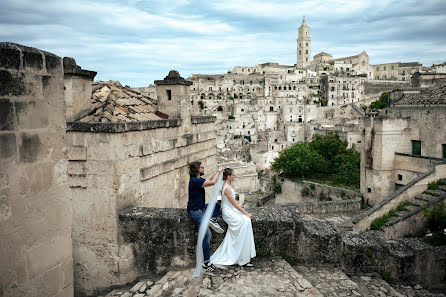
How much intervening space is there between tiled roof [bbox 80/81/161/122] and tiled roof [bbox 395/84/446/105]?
51.8ft

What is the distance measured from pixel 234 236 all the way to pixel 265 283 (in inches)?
33.6

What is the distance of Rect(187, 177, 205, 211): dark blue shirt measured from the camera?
210 inches

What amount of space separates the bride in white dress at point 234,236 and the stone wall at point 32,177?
2.44 m

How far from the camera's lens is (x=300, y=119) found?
75.8 metres

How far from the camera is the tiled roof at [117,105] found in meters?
6.50

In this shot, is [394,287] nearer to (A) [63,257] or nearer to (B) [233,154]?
(A) [63,257]

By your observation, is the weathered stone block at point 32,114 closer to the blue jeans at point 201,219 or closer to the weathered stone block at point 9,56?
the weathered stone block at point 9,56

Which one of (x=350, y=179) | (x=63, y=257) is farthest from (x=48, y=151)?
(x=350, y=179)

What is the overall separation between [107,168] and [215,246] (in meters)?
2.18

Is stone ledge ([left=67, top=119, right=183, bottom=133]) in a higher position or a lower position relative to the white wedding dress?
higher

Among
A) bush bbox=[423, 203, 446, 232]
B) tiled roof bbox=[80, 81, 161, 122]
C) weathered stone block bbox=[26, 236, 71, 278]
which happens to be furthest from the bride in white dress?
bush bbox=[423, 203, 446, 232]

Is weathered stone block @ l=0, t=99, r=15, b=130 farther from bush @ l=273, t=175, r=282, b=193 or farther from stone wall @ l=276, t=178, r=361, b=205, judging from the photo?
bush @ l=273, t=175, r=282, b=193

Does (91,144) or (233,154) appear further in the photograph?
(233,154)

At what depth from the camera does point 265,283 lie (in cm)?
470
